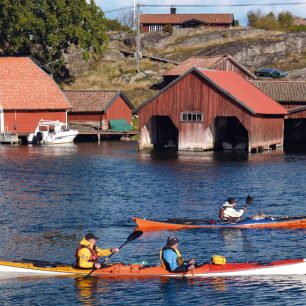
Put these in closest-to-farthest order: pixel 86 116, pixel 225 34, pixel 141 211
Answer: pixel 141 211, pixel 86 116, pixel 225 34

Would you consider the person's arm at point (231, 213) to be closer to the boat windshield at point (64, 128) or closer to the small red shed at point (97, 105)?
the boat windshield at point (64, 128)

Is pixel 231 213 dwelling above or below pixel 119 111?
below

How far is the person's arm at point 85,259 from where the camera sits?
29.5 meters

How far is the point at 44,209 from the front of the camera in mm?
44625

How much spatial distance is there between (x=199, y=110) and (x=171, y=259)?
48740 mm

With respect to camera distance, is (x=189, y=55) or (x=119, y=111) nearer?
(x=119, y=111)

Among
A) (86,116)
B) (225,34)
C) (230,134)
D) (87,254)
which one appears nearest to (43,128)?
(86,116)

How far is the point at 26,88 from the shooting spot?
93062 mm

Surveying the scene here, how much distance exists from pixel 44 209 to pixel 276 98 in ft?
159

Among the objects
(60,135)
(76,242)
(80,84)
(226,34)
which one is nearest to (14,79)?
(60,135)

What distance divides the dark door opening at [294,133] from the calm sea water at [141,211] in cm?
1267

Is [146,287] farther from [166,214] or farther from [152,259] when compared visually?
[166,214]

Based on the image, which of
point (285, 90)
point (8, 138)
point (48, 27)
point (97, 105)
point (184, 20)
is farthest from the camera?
point (184, 20)

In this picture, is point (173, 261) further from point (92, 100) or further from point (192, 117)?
point (92, 100)
